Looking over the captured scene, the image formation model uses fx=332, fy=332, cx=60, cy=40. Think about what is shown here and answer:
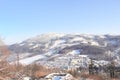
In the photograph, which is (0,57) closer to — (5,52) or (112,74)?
(5,52)

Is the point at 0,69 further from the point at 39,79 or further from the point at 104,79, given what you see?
the point at 104,79

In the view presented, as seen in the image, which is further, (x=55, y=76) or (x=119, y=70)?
(x=119, y=70)

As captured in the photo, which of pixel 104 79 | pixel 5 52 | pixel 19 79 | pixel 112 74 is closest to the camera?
Answer: pixel 5 52

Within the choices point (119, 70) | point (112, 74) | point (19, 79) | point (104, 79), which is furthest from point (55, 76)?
point (119, 70)

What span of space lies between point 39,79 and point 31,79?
2.53 m

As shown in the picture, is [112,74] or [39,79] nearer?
[39,79]

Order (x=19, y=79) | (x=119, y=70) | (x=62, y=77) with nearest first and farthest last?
(x=19, y=79) → (x=62, y=77) → (x=119, y=70)

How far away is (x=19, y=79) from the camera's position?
195 feet

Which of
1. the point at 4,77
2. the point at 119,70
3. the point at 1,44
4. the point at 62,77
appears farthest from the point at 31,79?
the point at 119,70

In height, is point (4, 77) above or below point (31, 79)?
above

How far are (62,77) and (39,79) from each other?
22.8 ft

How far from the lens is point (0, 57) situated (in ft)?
128

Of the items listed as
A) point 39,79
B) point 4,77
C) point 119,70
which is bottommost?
point 119,70

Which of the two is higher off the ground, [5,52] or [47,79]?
[5,52]
